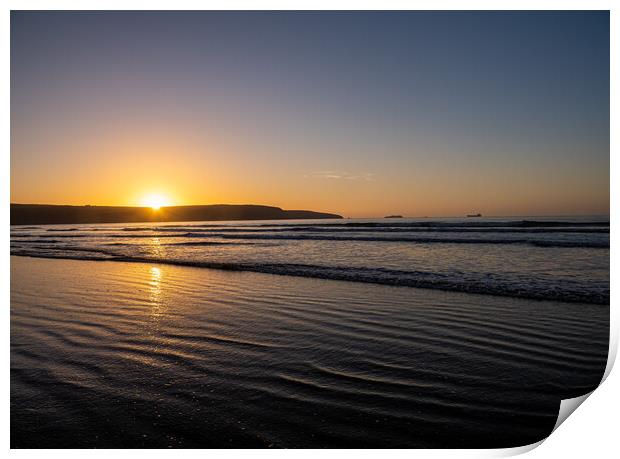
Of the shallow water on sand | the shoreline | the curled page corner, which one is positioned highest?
the shoreline

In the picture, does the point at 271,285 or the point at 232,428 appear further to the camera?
the point at 271,285

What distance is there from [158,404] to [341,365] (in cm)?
164

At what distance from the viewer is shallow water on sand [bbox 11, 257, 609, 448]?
279 centimetres

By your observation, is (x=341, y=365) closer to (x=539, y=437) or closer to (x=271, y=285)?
(x=539, y=437)

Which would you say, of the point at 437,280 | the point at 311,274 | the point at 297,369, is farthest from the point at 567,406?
the point at 311,274

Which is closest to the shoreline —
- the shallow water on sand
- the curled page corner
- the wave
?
the wave

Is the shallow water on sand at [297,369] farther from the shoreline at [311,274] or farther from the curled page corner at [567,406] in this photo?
the shoreline at [311,274]

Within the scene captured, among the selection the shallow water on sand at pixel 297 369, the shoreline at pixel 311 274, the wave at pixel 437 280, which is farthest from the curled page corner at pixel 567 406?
the wave at pixel 437 280

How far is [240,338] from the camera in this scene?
4863 mm

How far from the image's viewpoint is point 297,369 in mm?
3893

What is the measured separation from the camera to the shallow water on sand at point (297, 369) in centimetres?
279

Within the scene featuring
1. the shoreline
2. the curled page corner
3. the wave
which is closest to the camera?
the curled page corner

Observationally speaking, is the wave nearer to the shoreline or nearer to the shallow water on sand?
the shoreline
